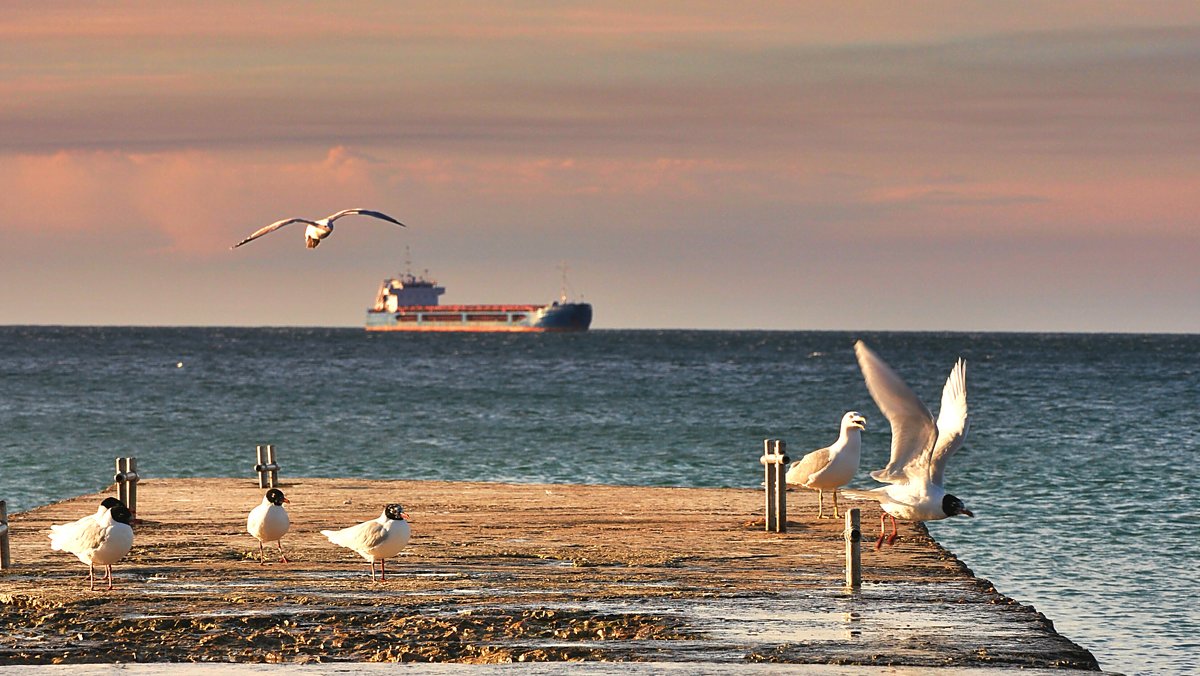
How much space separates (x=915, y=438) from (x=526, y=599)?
3899 millimetres

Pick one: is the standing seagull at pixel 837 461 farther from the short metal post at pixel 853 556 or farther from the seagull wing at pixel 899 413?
the short metal post at pixel 853 556

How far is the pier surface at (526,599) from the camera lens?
1105cm

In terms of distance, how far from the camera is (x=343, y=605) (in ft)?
42.1

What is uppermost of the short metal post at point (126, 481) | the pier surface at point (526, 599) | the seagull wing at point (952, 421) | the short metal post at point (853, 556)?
the seagull wing at point (952, 421)

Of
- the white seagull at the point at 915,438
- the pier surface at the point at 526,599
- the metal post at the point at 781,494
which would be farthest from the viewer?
the metal post at the point at 781,494

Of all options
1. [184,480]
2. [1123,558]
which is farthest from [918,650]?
[184,480]

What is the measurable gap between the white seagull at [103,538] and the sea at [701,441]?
8.89 m

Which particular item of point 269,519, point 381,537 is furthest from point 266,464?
point 381,537

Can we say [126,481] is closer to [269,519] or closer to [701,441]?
→ [269,519]

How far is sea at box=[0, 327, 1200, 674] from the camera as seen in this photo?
19.5 m

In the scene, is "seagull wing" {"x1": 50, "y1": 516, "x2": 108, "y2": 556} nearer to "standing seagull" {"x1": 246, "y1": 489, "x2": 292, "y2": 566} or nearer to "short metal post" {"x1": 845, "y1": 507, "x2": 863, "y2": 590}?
"standing seagull" {"x1": 246, "y1": 489, "x2": 292, "y2": 566}

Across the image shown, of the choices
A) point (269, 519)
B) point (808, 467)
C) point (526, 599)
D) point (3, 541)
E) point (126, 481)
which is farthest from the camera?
point (126, 481)

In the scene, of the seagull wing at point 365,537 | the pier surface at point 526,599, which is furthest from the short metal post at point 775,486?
the seagull wing at point 365,537

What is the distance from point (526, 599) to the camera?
13.1 metres
